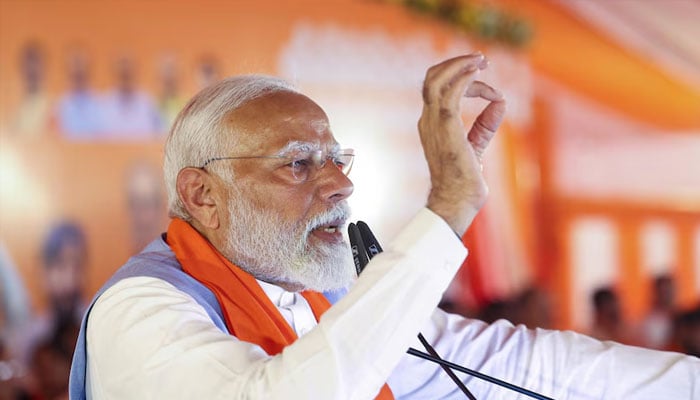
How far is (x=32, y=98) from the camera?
4.83 meters

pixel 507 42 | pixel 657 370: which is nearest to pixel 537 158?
pixel 507 42

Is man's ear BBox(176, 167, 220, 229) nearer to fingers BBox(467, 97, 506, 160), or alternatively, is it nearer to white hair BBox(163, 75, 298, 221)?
white hair BBox(163, 75, 298, 221)

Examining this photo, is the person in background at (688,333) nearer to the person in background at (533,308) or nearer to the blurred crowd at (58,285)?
the person in background at (533,308)

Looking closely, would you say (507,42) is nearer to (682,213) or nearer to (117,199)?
(682,213)

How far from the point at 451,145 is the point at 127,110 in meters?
3.99

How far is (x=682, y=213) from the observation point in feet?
26.1

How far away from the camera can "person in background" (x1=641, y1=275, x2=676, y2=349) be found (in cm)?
611

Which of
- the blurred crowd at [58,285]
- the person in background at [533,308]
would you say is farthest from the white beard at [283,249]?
A: the person in background at [533,308]

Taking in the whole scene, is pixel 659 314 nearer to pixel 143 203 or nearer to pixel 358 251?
pixel 143 203

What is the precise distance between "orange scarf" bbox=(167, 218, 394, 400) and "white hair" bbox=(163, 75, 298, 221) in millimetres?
126

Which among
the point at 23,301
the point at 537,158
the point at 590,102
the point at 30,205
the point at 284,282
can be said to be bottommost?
the point at 23,301

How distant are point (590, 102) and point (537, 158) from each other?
3.54 feet

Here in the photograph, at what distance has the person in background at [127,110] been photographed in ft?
→ 16.8

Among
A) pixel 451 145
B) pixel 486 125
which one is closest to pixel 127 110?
pixel 486 125
